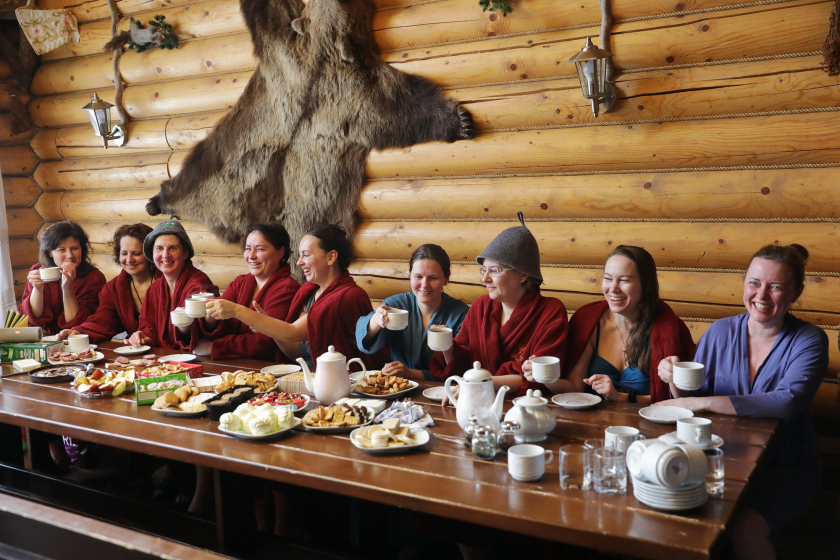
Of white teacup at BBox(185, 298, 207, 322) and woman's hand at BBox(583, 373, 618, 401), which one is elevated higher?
white teacup at BBox(185, 298, 207, 322)

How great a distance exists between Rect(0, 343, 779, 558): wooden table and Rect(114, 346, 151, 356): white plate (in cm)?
81

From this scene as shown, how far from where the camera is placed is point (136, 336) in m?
3.86

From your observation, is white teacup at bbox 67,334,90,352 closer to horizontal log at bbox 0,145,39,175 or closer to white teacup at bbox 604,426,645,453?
white teacup at bbox 604,426,645,453

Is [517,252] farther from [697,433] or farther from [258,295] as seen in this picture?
[258,295]

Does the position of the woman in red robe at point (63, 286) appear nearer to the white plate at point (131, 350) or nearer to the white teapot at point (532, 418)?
the white plate at point (131, 350)

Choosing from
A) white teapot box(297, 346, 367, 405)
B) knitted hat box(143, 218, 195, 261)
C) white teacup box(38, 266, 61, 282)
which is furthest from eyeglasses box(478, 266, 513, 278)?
white teacup box(38, 266, 61, 282)

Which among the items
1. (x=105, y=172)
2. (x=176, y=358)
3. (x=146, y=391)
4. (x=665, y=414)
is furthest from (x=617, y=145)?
→ (x=105, y=172)

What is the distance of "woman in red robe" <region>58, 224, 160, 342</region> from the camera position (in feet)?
14.0

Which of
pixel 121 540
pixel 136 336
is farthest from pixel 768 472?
pixel 136 336

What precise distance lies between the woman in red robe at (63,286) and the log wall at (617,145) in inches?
48.3

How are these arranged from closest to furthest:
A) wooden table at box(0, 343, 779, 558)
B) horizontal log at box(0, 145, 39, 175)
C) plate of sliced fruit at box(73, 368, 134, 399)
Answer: wooden table at box(0, 343, 779, 558), plate of sliced fruit at box(73, 368, 134, 399), horizontal log at box(0, 145, 39, 175)

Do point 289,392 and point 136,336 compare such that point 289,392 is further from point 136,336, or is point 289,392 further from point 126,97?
point 126,97

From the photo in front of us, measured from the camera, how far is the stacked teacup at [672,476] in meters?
1.62

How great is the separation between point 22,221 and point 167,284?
3335mm
